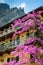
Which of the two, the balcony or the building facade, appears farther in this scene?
the balcony

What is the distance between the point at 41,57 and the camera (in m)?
A: 20.1

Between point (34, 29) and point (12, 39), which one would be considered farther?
point (12, 39)

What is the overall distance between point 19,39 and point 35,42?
62.4 ft

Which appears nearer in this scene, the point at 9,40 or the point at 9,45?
the point at 9,45

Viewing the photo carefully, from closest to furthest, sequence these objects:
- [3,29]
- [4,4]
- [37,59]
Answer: [37,59]
[3,29]
[4,4]

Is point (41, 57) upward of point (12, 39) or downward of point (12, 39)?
upward

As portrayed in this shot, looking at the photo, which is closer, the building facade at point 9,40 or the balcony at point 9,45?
the building facade at point 9,40

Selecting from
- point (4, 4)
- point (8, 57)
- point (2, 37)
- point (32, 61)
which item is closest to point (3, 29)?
point (2, 37)

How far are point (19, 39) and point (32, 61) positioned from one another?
18930 millimetres

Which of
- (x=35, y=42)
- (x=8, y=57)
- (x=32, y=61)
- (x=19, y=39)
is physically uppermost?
(x=35, y=42)

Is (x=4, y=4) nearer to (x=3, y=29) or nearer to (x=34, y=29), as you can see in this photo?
(x=3, y=29)

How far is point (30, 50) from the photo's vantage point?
1991 cm

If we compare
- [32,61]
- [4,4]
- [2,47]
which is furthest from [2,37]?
[4,4]

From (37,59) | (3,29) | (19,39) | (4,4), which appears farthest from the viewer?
(4,4)
